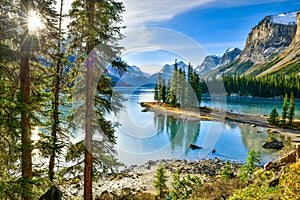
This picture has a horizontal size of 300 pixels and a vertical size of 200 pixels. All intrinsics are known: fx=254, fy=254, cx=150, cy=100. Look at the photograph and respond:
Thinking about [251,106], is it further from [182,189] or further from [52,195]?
[52,195]

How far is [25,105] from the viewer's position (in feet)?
20.4

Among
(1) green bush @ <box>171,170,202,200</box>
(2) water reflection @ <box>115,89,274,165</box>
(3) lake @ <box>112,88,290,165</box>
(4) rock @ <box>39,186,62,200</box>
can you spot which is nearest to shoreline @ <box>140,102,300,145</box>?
(3) lake @ <box>112,88,290,165</box>

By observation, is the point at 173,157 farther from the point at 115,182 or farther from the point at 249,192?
the point at 249,192

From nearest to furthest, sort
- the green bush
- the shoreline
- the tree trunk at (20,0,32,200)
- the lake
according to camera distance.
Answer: the tree trunk at (20,0,32,200), the green bush, the lake, the shoreline

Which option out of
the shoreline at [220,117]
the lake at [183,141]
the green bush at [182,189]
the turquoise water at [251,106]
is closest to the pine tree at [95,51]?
the green bush at [182,189]

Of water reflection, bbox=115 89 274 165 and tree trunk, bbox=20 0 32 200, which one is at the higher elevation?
tree trunk, bbox=20 0 32 200

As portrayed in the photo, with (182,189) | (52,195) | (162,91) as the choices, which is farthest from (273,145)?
(162,91)

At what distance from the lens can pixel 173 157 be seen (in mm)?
28625

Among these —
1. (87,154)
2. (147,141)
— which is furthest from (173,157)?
(87,154)

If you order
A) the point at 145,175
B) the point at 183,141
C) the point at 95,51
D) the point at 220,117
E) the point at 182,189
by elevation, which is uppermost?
the point at 95,51

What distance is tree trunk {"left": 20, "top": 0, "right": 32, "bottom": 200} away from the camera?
6383 mm

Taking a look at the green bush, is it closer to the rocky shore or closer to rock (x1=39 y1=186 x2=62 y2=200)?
rock (x1=39 y1=186 x2=62 y2=200)

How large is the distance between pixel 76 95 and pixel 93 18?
2.70 m

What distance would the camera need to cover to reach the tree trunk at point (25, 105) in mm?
6383
